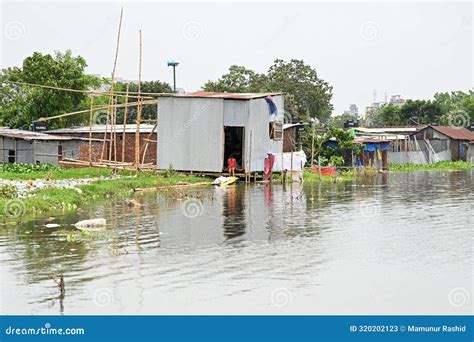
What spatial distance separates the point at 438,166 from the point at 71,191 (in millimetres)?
35856

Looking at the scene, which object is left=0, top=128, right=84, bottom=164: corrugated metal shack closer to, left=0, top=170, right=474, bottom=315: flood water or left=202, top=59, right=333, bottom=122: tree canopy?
left=0, top=170, right=474, bottom=315: flood water

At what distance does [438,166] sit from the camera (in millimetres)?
54188

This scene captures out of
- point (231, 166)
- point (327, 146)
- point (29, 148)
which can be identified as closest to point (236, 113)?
point (231, 166)

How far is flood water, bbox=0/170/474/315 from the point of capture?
11.4m

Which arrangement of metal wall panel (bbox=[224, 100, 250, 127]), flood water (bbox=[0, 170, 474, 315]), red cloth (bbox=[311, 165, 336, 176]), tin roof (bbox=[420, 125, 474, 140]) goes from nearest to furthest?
flood water (bbox=[0, 170, 474, 315])
metal wall panel (bbox=[224, 100, 250, 127])
red cloth (bbox=[311, 165, 336, 176])
tin roof (bbox=[420, 125, 474, 140])

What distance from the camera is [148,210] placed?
71.9ft

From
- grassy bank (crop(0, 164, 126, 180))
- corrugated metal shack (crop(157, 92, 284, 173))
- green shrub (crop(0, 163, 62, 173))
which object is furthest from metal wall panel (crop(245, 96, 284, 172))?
green shrub (crop(0, 163, 62, 173))

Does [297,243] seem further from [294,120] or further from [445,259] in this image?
[294,120]

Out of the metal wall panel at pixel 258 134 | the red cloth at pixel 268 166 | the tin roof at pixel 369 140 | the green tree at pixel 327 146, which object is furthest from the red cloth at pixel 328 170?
the tin roof at pixel 369 140

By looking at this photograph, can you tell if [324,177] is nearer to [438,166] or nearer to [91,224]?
[438,166]

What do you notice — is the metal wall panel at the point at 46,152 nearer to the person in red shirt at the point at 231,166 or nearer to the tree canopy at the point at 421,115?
the person in red shirt at the point at 231,166

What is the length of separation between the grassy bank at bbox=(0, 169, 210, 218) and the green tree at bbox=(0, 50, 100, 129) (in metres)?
12.4
